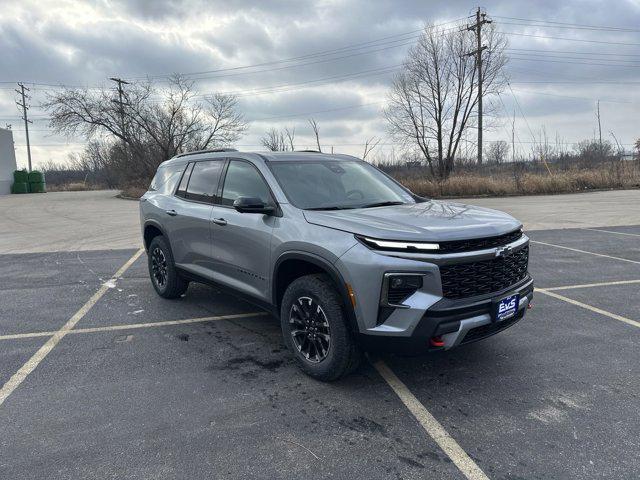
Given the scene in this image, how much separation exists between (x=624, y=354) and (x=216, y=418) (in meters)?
3.50

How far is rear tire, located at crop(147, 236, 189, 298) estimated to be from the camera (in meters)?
5.71

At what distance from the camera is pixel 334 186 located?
4.42m

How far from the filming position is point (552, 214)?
50.4 ft

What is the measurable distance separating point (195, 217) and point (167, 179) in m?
1.28

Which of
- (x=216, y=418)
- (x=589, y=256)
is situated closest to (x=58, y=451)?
(x=216, y=418)

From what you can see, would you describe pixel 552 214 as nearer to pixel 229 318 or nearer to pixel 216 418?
pixel 229 318

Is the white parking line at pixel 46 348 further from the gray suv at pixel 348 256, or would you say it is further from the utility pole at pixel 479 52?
the utility pole at pixel 479 52

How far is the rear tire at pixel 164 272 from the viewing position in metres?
5.71

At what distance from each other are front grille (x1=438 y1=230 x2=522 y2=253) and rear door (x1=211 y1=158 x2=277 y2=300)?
4.79ft

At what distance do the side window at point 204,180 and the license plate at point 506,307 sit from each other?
296cm

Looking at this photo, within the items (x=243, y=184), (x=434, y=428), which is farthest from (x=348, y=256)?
(x=243, y=184)

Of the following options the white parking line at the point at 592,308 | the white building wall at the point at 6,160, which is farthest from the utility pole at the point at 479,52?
the white building wall at the point at 6,160

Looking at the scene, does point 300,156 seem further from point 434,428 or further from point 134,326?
point 434,428

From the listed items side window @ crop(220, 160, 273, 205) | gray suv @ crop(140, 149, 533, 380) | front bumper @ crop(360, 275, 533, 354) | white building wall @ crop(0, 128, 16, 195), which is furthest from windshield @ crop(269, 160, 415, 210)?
white building wall @ crop(0, 128, 16, 195)
